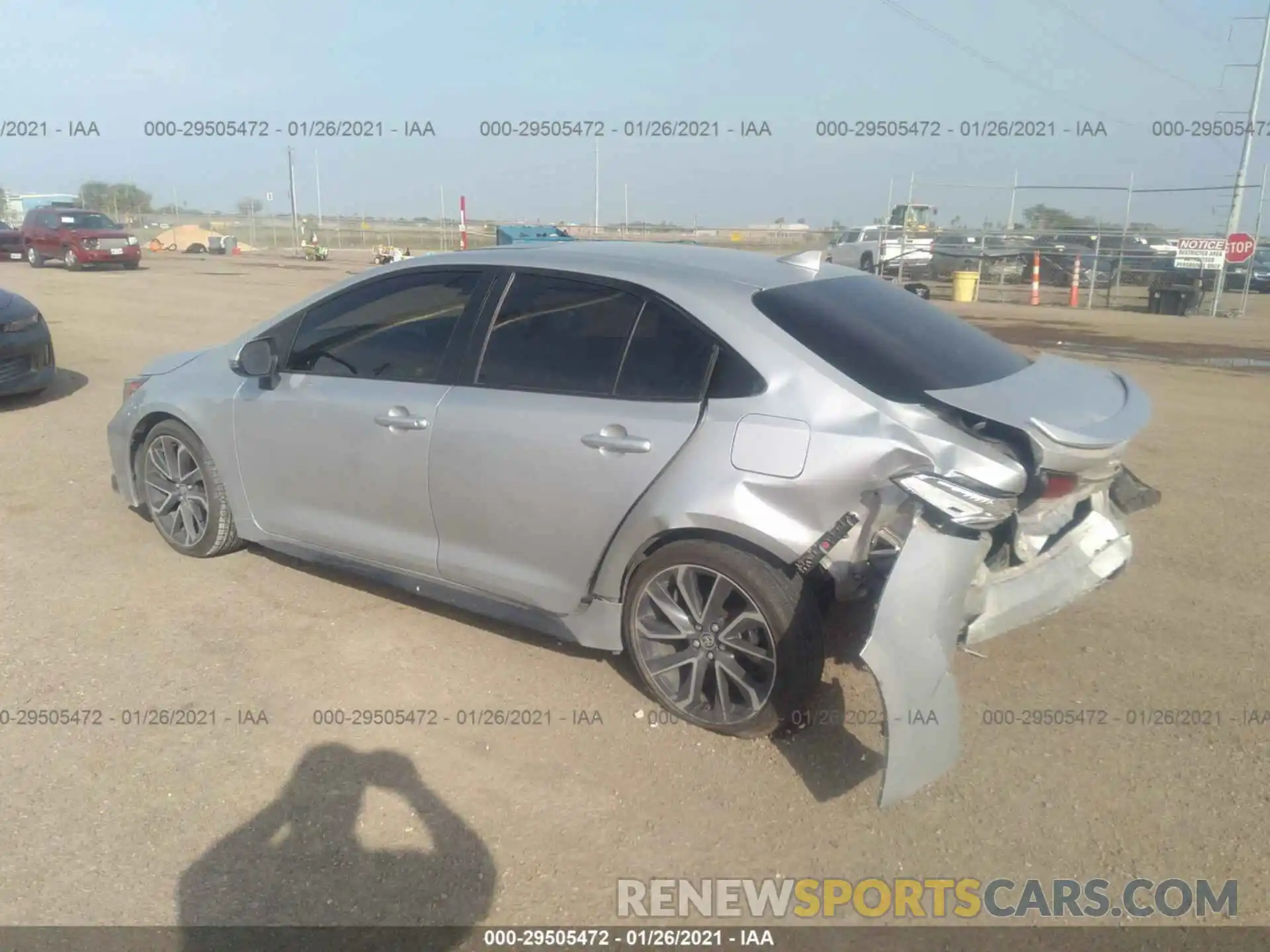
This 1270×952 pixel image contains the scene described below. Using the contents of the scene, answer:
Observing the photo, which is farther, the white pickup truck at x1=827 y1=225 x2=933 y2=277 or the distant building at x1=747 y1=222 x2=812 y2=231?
the distant building at x1=747 y1=222 x2=812 y2=231

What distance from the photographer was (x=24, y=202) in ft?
204

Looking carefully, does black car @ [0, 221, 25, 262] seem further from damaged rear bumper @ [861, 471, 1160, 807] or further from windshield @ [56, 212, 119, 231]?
damaged rear bumper @ [861, 471, 1160, 807]

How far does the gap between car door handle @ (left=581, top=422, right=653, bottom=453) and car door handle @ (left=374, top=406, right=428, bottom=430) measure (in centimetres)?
82

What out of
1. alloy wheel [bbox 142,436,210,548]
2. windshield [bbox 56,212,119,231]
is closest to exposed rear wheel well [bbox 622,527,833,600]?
alloy wheel [bbox 142,436,210,548]

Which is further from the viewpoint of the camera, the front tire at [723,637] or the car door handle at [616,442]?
the car door handle at [616,442]

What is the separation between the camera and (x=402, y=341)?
14.5ft

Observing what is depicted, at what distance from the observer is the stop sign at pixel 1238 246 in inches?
838

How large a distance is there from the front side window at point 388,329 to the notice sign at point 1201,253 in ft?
70.8

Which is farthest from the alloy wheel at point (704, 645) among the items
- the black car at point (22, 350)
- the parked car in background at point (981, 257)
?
the parked car in background at point (981, 257)

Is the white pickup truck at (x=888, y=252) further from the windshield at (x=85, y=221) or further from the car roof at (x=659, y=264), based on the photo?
the car roof at (x=659, y=264)

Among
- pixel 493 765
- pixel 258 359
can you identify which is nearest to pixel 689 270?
pixel 493 765

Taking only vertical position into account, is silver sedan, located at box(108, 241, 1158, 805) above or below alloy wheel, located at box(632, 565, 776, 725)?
above

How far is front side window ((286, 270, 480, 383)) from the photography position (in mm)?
4285

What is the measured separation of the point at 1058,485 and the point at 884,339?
0.80 m
